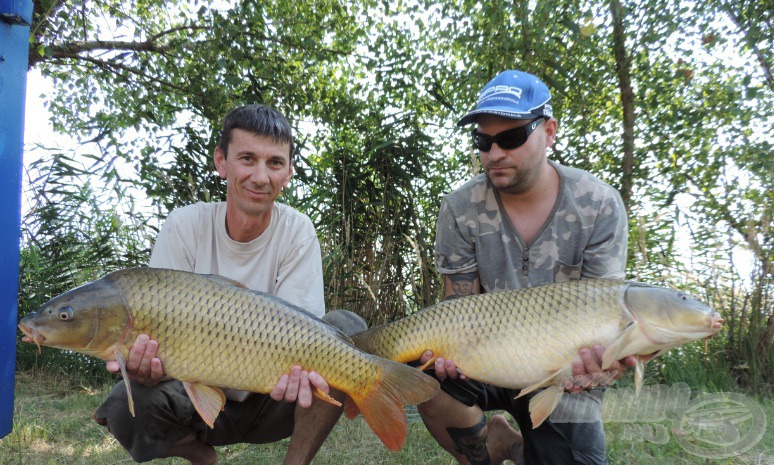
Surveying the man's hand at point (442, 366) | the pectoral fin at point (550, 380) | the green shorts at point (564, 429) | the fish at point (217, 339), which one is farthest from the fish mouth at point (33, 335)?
the pectoral fin at point (550, 380)

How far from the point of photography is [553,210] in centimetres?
213

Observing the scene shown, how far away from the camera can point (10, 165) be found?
Answer: 2426 mm

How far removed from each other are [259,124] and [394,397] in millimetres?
1024

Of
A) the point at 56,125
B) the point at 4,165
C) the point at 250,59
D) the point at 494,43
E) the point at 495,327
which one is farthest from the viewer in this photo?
the point at 56,125

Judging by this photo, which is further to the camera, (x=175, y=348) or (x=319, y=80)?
(x=319, y=80)

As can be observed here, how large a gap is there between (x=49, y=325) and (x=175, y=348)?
308 mm

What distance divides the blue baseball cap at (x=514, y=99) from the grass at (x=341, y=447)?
1355 millimetres

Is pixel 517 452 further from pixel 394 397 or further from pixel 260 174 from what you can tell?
pixel 260 174

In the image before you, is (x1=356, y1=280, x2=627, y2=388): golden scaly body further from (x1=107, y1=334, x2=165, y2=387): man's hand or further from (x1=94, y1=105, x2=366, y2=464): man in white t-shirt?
(x1=107, y1=334, x2=165, y2=387): man's hand

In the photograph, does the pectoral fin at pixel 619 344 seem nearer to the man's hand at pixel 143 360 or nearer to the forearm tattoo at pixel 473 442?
the forearm tattoo at pixel 473 442

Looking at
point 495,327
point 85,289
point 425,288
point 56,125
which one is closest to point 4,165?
point 85,289

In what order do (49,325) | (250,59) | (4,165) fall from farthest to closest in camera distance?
(250,59), (4,165), (49,325)

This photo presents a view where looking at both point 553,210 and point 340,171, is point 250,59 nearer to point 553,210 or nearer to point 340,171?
point 340,171

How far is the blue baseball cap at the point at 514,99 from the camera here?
204cm
